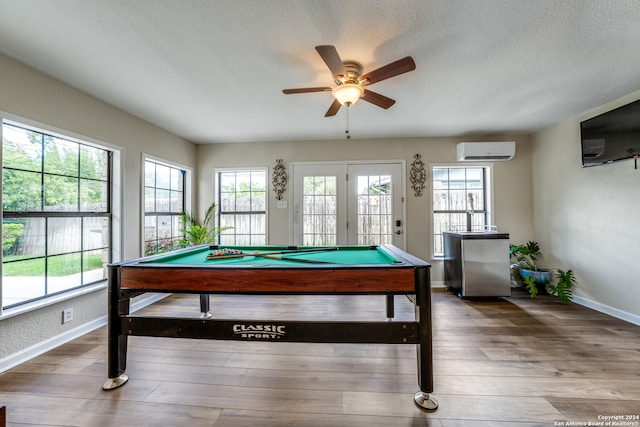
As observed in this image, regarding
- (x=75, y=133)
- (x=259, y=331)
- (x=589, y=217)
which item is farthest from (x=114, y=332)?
(x=589, y=217)

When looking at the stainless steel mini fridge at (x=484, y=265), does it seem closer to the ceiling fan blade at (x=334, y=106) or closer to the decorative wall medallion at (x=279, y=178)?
the ceiling fan blade at (x=334, y=106)

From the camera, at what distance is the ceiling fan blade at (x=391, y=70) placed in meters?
1.70

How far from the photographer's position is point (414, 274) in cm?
163

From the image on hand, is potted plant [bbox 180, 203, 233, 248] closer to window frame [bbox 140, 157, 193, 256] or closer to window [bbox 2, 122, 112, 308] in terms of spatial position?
window frame [bbox 140, 157, 193, 256]

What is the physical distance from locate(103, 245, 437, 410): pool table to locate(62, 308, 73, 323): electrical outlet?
1.15 m

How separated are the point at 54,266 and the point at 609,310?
5898 millimetres

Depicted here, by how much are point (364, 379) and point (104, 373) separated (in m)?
1.93

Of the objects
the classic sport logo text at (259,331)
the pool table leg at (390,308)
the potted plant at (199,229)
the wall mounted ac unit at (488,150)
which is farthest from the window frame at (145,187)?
the wall mounted ac unit at (488,150)

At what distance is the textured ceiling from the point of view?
1.56 metres

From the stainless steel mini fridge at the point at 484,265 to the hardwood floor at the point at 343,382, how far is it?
82cm

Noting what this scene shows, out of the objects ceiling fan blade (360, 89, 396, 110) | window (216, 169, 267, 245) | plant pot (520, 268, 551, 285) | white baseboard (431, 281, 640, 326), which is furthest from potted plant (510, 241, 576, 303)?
window (216, 169, 267, 245)

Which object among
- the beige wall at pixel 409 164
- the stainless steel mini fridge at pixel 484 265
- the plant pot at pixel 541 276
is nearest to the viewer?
the stainless steel mini fridge at pixel 484 265

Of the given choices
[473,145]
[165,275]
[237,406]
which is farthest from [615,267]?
[165,275]

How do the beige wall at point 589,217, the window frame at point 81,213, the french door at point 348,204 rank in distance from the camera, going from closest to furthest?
the window frame at point 81,213, the beige wall at point 589,217, the french door at point 348,204
